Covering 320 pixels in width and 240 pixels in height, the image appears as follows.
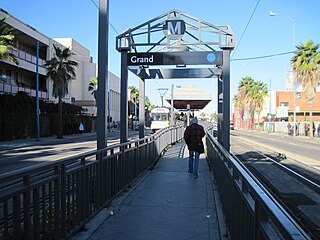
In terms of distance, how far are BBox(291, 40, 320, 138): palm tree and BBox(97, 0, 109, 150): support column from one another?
33866 mm

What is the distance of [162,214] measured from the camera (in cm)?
603

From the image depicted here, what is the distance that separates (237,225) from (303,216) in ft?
11.2

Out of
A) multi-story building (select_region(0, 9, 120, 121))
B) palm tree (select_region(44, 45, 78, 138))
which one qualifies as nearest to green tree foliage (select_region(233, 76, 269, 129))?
multi-story building (select_region(0, 9, 120, 121))

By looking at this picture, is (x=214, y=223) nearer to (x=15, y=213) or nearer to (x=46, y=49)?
(x=15, y=213)

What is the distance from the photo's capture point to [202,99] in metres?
20.5

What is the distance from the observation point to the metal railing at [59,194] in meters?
3.29

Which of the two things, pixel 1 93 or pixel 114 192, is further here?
pixel 1 93

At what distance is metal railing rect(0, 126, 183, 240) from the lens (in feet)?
10.8

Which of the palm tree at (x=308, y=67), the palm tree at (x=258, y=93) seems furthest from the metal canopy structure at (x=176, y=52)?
the palm tree at (x=258, y=93)

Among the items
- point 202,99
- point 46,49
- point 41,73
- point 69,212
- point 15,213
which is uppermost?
point 46,49

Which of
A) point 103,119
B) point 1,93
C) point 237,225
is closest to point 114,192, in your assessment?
point 103,119

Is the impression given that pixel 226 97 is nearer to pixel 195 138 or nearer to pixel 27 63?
pixel 195 138

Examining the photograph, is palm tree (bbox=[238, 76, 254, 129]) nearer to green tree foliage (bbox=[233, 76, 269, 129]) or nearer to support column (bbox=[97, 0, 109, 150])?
green tree foliage (bbox=[233, 76, 269, 129])

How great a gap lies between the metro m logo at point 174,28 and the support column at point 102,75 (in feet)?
12.7
